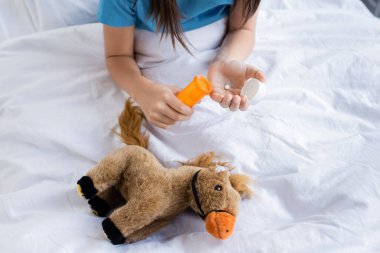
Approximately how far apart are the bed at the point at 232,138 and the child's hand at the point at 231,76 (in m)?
0.05

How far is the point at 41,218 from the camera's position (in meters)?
→ 0.52

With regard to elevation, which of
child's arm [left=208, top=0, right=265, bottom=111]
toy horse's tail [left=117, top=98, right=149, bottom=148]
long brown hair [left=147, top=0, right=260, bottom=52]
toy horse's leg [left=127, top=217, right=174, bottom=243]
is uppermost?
long brown hair [left=147, top=0, right=260, bottom=52]

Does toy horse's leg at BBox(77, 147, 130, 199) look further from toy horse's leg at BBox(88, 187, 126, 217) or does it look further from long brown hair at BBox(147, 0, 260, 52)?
long brown hair at BBox(147, 0, 260, 52)

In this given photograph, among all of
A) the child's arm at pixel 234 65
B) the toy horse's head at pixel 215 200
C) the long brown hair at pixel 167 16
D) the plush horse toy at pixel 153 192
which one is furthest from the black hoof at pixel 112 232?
the long brown hair at pixel 167 16

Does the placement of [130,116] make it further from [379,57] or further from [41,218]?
[379,57]

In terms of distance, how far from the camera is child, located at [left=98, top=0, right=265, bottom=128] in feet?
1.84

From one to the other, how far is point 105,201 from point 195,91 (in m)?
0.22

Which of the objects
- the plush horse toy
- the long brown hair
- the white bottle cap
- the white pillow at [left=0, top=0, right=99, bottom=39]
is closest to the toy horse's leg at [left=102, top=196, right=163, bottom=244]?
the plush horse toy

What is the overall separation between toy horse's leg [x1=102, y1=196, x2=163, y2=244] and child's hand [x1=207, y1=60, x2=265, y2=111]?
7.2 inches

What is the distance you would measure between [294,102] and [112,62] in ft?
1.21

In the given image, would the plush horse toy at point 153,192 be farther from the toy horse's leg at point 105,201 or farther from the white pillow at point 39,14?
the white pillow at point 39,14

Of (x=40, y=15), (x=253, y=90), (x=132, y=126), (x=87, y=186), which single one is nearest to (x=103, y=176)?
(x=87, y=186)

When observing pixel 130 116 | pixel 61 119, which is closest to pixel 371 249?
pixel 130 116

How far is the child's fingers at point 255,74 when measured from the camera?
58 cm
